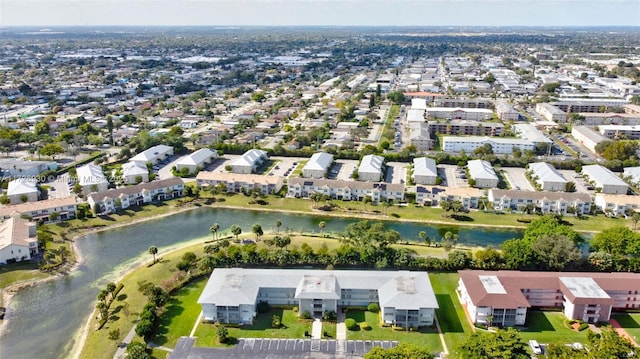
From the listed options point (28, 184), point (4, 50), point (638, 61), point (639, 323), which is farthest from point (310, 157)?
point (4, 50)

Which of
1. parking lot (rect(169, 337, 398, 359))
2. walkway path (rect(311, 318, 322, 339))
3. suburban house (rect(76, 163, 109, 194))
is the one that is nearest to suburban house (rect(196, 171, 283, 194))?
suburban house (rect(76, 163, 109, 194))

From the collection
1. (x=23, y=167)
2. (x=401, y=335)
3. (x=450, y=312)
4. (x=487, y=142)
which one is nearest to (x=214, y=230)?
(x=401, y=335)

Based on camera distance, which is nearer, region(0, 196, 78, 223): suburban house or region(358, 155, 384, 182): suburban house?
region(0, 196, 78, 223): suburban house

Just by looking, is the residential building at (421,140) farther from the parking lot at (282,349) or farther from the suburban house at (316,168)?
the parking lot at (282,349)

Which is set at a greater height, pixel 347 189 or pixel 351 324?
pixel 347 189

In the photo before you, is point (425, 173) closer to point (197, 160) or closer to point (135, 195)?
point (197, 160)

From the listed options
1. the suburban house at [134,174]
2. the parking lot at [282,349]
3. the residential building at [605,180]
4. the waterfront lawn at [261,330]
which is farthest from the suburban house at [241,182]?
the residential building at [605,180]

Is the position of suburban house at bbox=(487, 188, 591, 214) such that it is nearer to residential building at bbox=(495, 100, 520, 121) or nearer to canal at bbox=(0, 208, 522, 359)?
canal at bbox=(0, 208, 522, 359)
